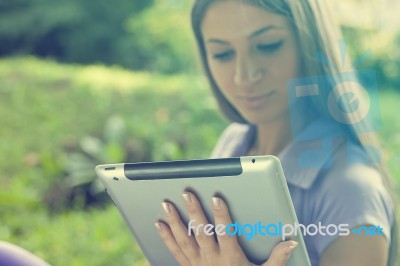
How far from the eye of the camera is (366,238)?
1005 millimetres

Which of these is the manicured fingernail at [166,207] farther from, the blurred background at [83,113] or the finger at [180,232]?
the blurred background at [83,113]

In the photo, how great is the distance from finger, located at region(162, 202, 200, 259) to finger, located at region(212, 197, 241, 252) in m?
0.05

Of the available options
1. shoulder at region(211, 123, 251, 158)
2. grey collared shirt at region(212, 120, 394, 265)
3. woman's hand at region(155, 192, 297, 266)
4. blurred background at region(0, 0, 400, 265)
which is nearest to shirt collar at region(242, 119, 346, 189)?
grey collared shirt at region(212, 120, 394, 265)

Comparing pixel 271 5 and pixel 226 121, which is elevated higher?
pixel 271 5

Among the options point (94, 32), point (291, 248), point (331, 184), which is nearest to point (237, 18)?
point (331, 184)

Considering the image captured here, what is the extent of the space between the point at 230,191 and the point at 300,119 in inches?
11.2

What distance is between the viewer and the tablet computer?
86cm

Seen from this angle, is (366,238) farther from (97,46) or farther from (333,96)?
(97,46)

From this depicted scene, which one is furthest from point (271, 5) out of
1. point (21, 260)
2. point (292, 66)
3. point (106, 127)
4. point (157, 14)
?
point (106, 127)

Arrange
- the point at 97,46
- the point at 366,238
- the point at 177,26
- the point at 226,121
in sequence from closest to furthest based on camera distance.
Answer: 1. the point at 366,238
2. the point at 226,121
3. the point at 177,26
4. the point at 97,46

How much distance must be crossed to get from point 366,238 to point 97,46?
1256 millimetres

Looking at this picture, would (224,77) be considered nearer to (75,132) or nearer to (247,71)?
(247,71)

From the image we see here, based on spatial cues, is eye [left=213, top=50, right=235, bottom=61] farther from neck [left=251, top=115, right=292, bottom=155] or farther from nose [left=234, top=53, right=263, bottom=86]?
neck [left=251, top=115, right=292, bottom=155]

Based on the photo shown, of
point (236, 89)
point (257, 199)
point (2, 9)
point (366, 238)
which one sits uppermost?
point (2, 9)
